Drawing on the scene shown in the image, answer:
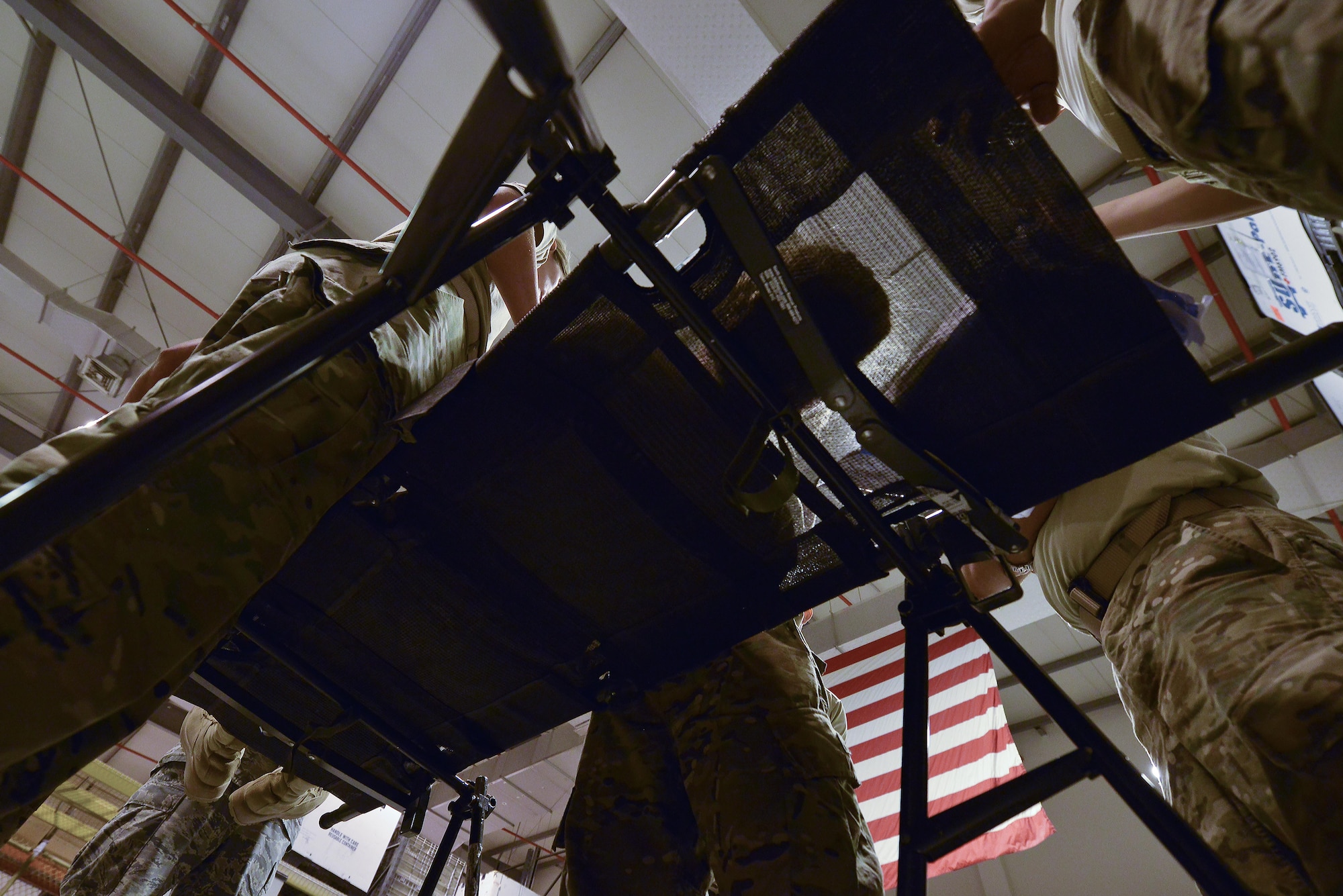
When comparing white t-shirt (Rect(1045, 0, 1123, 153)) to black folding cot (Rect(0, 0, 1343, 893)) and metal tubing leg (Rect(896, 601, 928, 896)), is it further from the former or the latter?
metal tubing leg (Rect(896, 601, 928, 896))

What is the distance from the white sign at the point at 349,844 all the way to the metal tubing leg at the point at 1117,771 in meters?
6.73

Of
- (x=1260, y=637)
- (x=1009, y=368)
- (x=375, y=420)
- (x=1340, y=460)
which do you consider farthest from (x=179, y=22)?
(x=1340, y=460)

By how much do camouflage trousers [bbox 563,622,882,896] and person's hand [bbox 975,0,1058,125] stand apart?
1.02 meters

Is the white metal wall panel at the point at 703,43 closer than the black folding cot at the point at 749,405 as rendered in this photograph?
No

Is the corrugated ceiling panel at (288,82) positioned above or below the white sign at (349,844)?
above

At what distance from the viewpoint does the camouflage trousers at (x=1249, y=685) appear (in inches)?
31.5

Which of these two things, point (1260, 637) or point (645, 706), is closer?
point (1260, 637)

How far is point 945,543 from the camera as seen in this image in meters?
1.05

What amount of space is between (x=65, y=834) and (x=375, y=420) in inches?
271

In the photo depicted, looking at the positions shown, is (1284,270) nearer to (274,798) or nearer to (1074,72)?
(1074,72)

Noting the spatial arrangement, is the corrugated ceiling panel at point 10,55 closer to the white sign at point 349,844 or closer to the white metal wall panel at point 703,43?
the white metal wall panel at point 703,43

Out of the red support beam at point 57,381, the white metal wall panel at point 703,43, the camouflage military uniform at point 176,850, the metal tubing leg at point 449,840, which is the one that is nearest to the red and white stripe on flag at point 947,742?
the camouflage military uniform at point 176,850

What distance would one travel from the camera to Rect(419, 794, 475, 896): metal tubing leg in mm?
1651

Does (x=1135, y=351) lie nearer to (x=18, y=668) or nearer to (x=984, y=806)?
(x=984, y=806)
